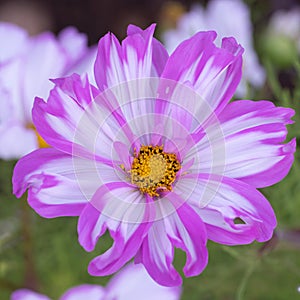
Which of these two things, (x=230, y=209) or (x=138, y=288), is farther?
(x=138, y=288)

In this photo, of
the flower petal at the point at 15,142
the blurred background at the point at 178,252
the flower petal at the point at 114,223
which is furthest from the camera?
→ the blurred background at the point at 178,252

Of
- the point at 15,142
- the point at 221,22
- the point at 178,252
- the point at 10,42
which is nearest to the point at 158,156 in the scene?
the point at 15,142

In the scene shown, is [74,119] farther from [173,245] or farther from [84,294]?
[84,294]

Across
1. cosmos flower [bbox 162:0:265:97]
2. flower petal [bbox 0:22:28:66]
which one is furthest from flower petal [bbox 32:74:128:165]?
cosmos flower [bbox 162:0:265:97]

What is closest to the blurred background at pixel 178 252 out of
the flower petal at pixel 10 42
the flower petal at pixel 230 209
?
the flower petal at pixel 10 42

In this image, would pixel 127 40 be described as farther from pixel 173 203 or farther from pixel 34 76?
pixel 34 76

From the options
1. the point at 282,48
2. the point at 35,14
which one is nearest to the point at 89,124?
the point at 282,48

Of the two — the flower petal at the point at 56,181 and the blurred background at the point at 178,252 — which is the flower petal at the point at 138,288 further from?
the flower petal at the point at 56,181
